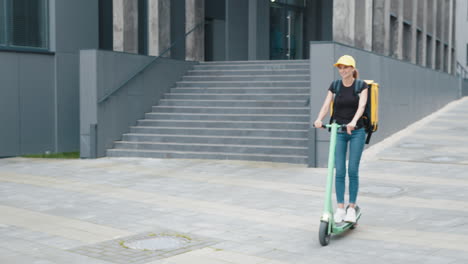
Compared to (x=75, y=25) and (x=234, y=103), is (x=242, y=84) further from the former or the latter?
(x=75, y=25)

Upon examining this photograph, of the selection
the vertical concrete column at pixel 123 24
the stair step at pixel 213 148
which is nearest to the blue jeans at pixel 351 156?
the stair step at pixel 213 148

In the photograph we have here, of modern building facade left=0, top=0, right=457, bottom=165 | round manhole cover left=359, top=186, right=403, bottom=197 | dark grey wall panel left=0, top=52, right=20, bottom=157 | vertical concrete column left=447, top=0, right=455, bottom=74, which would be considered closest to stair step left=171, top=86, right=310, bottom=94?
modern building facade left=0, top=0, right=457, bottom=165

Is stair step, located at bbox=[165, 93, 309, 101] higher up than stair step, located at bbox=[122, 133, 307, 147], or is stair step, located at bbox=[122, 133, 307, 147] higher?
stair step, located at bbox=[165, 93, 309, 101]

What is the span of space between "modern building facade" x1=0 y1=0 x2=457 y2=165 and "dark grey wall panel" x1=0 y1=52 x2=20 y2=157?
0.02 meters

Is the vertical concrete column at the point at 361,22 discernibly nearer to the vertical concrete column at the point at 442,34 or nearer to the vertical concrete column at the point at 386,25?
the vertical concrete column at the point at 386,25

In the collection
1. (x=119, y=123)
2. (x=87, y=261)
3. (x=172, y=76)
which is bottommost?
(x=87, y=261)

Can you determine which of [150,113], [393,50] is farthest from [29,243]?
[393,50]

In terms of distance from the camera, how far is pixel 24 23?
16.3 metres

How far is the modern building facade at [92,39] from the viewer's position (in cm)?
1598

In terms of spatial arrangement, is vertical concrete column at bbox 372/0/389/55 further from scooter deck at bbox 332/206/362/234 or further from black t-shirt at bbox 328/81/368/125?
scooter deck at bbox 332/206/362/234

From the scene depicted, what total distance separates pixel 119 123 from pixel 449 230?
10069mm

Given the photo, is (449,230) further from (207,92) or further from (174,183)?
(207,92)

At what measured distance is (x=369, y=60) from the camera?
51.2ft

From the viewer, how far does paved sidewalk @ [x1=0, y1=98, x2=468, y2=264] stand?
642 centimetres
